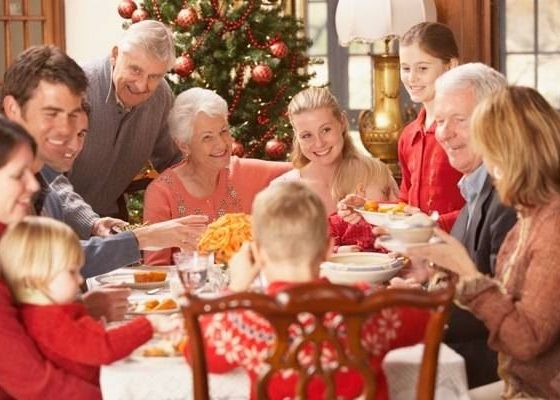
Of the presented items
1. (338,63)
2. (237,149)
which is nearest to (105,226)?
(237,149)

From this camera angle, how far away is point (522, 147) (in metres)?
2.44

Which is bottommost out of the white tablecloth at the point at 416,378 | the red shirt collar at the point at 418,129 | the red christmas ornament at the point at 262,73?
the white tablecloth at the point at 416,378

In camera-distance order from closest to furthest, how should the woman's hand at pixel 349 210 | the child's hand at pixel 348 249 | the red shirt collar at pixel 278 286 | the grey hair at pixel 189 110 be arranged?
the red shirt collar at pixel 278 286 → the child's hand at pixel 348 249 → the woman's hand at pixel 349 210 → the grey hair at pixel 189 110

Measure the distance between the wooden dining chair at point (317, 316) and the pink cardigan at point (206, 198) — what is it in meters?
1.90

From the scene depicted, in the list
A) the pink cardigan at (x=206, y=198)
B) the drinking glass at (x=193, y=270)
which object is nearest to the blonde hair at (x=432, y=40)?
the pink cardigan at (x=206, y=198)

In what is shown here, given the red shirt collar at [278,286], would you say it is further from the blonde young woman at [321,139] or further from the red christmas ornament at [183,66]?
the red christmas ornament at [183,66]

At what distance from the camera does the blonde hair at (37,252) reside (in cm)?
232

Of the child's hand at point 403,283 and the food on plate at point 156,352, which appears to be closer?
the food on plate at point 156,352

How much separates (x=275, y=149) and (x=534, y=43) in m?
1.86

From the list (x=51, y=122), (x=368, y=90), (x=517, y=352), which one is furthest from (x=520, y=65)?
(x=517, y=352)

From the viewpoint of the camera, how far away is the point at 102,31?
6863 mm

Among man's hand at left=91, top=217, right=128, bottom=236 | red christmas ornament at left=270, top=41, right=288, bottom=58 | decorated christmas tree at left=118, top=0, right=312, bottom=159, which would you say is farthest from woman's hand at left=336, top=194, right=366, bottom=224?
red christmas ornament at left=270, top=41, right=288, bottom=58

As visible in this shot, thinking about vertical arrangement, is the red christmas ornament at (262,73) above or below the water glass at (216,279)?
above

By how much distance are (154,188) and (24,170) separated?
1.57 meters
